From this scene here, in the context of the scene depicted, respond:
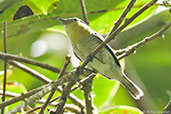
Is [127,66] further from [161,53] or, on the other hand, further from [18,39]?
[18,39]

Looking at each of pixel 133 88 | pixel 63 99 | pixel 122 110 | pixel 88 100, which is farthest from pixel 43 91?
pixel 133 88

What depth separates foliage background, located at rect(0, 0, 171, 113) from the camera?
8.13 ft

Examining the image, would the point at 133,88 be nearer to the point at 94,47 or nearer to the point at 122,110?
the point at 122,110

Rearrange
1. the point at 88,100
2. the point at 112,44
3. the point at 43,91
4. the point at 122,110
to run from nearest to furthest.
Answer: the point at 43,91, the point at 88,100, the point at 122,110, the point at 112,44

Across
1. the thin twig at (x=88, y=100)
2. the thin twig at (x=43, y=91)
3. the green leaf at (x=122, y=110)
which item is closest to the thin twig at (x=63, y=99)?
the thin twig at (x=43, y=91)

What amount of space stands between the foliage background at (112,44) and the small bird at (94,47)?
0.55 feet

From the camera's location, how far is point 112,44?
3.14m

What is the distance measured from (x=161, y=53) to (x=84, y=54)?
90 cm

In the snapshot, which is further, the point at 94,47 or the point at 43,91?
the point at 94,47

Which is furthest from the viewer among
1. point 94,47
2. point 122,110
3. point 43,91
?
point 94,47

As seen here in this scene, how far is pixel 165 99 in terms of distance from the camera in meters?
2.90

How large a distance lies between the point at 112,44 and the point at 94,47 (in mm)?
849

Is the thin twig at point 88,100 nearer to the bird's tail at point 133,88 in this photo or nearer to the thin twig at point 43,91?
the thin twig at point 43,91

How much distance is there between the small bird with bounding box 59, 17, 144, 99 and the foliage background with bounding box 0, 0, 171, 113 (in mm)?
166
